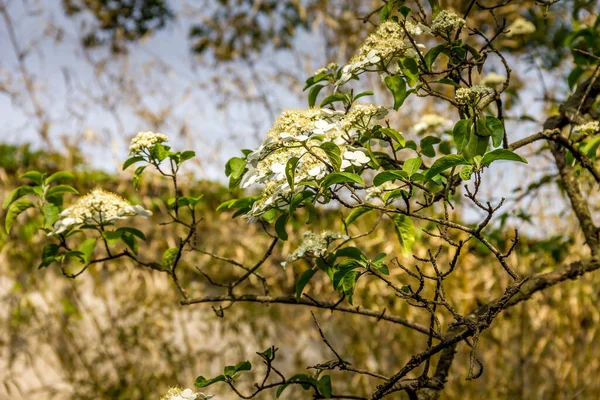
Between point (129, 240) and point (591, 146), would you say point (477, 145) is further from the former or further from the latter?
point (129, 240)

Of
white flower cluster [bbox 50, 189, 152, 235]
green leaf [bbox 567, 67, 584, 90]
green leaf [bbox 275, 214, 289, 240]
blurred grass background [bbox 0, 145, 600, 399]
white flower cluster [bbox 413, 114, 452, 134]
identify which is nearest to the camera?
green leaf [bbox 275, 214, 289, 240]

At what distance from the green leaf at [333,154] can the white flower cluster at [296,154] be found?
0.02 meters

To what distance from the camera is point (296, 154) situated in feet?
2.62

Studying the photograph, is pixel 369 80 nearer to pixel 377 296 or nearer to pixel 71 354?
pixel 377 296

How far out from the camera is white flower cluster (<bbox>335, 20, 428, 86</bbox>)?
2.91ft

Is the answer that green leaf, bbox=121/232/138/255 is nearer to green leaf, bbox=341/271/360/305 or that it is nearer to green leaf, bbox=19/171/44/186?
green leaf, bbox=19/171/44/186

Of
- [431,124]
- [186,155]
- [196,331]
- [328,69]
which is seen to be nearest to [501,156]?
[328,69]

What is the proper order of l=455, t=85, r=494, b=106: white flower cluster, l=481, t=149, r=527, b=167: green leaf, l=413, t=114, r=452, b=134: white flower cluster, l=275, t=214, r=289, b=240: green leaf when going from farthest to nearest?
l=413, t=114, r=452, b=134: white flower cluster < l=275, t=214, r=289, b=240: green leaf < l=455, t=85, r=494, b=106: white flower cluster < l=481, t=149, r=527, b=167: green leaf

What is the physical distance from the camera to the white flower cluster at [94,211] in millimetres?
1020

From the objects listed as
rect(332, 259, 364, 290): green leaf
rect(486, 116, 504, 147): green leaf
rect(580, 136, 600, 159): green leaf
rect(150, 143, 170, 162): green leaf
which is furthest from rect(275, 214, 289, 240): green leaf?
rect(580, 136, 600, 159): green leaf

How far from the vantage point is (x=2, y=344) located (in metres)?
2.72

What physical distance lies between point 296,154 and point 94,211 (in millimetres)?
435

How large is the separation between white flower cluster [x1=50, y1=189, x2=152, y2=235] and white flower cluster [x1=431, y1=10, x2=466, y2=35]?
1.96 ft

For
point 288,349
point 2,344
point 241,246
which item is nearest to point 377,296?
point 288,349
